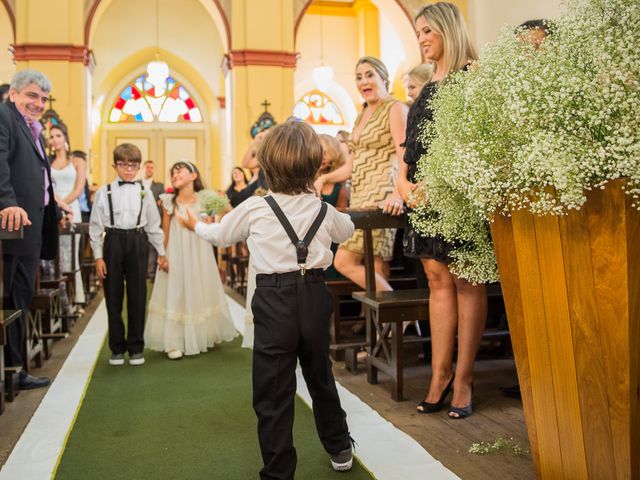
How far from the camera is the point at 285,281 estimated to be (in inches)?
93.0

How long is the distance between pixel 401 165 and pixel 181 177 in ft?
6.97

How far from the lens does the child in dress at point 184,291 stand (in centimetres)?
495

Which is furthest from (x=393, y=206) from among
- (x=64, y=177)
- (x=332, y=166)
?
(x=64, y=177)

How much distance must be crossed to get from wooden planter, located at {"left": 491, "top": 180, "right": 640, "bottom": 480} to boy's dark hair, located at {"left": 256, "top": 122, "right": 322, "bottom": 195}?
2.29 ft

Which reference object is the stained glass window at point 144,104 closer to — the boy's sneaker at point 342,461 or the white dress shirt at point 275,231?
the white dress shirt at point 275,231

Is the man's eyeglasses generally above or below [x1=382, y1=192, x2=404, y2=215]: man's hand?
above

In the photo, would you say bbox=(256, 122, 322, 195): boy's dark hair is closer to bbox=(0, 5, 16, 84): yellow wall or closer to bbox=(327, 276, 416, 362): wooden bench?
bbox=(327, 276, 416, 362): wooden bench

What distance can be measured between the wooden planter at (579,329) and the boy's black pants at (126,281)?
3092 millimetres

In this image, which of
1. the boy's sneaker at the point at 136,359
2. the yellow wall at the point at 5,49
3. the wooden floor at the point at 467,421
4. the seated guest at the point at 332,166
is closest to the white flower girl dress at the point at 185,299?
the boy's sneaker at the point at 136,359

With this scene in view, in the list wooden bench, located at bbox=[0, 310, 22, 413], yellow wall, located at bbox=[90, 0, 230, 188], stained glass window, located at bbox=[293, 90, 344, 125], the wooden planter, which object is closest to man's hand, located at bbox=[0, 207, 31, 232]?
wooden bench, located at bbox=[0, 310, 22, 413]

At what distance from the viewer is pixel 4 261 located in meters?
3.64

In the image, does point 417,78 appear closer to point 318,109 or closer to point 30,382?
point 30,382

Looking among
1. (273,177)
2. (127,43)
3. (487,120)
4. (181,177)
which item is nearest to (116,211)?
(181,177)

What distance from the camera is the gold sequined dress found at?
4125 mm
